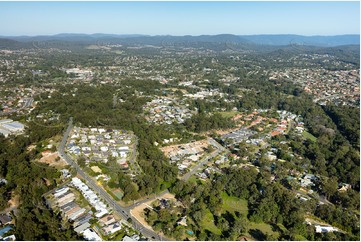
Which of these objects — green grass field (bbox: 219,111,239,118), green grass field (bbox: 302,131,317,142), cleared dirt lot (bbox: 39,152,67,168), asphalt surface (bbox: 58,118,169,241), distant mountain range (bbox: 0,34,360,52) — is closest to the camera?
asphalt surface (bbox: 58,118,169,241)

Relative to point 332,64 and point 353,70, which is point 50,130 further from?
point 332,64

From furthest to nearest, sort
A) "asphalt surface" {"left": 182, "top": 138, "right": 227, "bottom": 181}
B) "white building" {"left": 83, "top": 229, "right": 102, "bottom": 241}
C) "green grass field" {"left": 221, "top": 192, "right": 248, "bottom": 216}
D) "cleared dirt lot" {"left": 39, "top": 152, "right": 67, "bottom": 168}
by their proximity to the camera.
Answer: "cleared dirt lot" {"left": 39, "top": 152, "right": 67, "bottom": 168}
"asphalt surface" {"left": 182, "top": 138, "right": 227, "bottom": 181}
"green grass field" {"left": 221, "top": 192, "right": 248, "bottom": 216}
"white building" {"left": 83, "top": 229, "right": 102, "bottom": 241}

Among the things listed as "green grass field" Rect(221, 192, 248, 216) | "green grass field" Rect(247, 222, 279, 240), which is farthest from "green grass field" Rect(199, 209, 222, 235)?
"green grass field" Rect(247, 222, 279, 240)

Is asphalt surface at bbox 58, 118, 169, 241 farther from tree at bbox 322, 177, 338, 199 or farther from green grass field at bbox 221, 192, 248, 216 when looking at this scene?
tree at bbox 322, 177, 338, 199

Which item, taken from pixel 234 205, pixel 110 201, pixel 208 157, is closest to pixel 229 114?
pixel 208 157

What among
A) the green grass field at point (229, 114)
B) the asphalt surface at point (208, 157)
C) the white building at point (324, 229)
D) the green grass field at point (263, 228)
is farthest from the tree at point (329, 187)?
the green grass field at point (229, 114)

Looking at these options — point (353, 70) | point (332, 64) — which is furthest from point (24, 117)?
point (332, 64)
